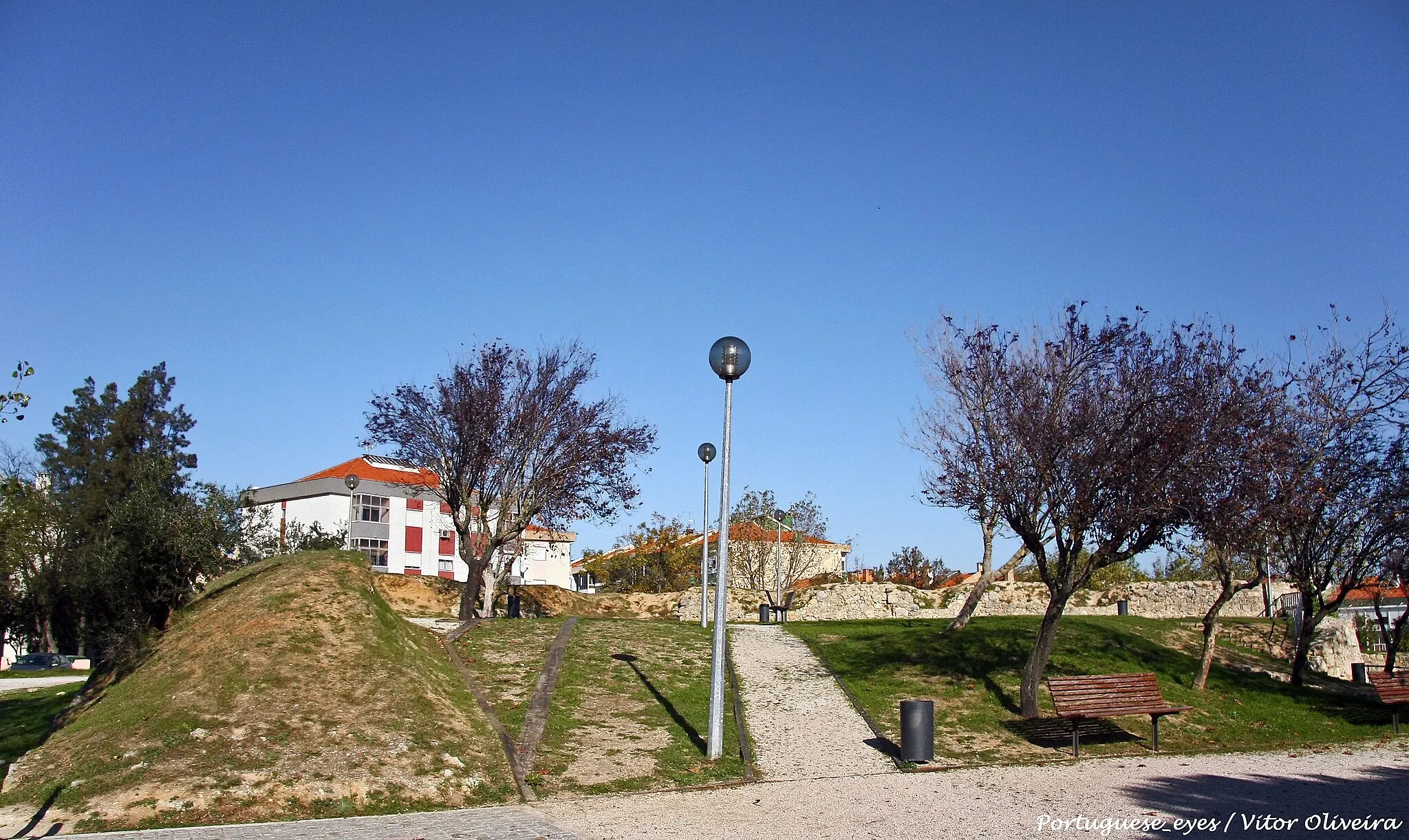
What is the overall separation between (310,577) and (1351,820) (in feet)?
49.6

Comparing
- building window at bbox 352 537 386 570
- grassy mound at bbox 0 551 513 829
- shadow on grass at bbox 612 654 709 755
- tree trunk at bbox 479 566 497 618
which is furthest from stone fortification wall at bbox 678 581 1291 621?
building window at bbox 352 537 386 570

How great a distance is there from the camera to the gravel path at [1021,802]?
9.45m

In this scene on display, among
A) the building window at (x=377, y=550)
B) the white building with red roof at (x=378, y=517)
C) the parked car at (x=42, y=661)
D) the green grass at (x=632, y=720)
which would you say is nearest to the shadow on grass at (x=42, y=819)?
the green grass at (x=632, y=720)

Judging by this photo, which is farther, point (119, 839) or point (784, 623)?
point (784, 623)

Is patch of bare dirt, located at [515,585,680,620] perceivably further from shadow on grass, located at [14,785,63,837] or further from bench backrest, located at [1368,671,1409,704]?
shadow on grass, located at [14,785,63,837]

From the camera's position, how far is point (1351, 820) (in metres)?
9.12

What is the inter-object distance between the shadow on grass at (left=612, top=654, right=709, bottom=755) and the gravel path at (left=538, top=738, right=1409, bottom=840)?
6.72 feet

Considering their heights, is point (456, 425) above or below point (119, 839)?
above

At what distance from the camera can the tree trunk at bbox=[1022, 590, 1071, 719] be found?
52.7 feet

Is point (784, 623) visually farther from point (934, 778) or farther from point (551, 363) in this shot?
point (934, 778)

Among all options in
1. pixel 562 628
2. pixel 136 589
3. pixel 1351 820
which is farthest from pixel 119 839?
pixel 562 628

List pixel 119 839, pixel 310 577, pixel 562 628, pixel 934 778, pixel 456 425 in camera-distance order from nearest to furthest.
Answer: pixel 119 839
pixel 934 778
pixel 310 577
pixel 562 628
pixel 456 425

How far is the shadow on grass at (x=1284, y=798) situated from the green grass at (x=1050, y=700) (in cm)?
250

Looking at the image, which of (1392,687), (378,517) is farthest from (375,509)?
(1392,687)
